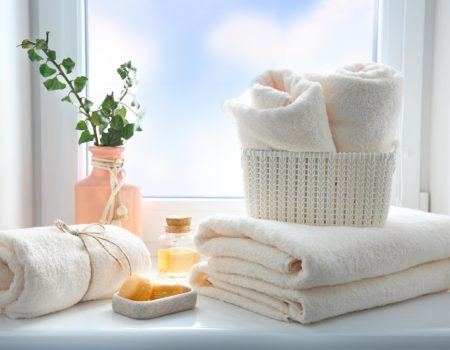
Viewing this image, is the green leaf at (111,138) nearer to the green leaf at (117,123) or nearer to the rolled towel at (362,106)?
the green leaf at (117,123)

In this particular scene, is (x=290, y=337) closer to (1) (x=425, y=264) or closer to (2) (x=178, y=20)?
(1) (x=425, y=264)

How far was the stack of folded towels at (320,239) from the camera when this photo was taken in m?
0.80

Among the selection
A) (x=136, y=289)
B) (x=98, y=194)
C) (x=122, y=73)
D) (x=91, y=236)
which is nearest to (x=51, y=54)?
(x=122, y=73)

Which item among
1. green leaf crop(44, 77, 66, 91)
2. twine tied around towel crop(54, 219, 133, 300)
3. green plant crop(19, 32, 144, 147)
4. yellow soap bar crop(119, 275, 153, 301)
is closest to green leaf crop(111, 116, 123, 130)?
green plant crop(19, 32, 144, 147)

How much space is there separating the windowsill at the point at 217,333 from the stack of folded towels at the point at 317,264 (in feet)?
0.11

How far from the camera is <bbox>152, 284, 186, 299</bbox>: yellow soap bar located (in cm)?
87

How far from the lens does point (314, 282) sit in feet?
2.54

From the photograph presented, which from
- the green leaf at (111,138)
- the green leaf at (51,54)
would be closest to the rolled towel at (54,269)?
the green leaf at (111,138)

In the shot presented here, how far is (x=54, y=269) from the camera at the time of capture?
0.81 meters

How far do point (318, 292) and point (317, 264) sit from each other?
0.06 m

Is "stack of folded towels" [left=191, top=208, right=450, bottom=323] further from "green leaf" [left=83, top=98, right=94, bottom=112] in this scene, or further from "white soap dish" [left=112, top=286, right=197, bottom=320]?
"green leaf" [left=83, top=98, right=94, bottom=112]

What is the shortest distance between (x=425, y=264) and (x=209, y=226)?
34cm

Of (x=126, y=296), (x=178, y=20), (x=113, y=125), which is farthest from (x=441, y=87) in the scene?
(x=126, y=296)

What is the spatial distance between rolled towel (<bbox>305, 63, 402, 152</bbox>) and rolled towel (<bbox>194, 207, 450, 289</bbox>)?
0.13 metres
